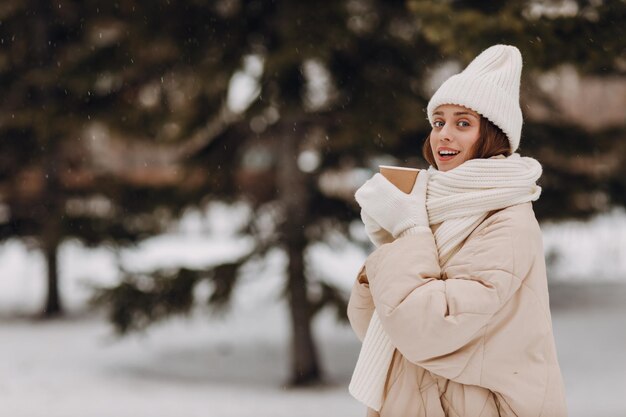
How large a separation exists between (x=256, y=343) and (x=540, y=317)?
10682mm

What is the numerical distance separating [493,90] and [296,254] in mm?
6865

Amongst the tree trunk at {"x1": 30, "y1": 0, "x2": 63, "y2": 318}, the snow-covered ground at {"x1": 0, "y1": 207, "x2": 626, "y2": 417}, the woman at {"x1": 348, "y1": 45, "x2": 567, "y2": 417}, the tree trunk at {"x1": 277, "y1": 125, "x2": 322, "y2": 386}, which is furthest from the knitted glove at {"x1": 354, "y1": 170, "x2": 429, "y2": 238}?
the tree trunk at {"x1": 30, "y1": 0, "x2": 63, "y2": 318}

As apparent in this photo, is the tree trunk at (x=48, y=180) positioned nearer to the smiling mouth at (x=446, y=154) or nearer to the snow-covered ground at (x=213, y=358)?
the snow-covered ground at (x=213, y=358)

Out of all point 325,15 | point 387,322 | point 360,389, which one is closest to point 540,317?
point 387,322

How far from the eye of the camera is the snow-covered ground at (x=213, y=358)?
26.1 feet

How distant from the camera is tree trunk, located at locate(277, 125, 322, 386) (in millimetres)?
8914

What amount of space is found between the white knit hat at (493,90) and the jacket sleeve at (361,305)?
0.59m

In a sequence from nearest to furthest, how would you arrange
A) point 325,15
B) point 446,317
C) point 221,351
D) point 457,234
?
point 446,317
point 457,234
point 325,15
point 221,351

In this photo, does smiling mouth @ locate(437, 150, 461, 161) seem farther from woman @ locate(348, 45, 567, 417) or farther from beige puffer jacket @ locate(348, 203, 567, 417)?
beige puffer jacket @ locate(348, 203, 567, 417)

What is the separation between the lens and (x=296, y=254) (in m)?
8.90

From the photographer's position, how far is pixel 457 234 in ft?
6.76

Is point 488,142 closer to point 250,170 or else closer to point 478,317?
point 478,317

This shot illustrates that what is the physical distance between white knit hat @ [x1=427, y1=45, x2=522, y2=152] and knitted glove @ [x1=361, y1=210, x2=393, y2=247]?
1.34ft

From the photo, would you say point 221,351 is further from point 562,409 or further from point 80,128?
point 562,409
